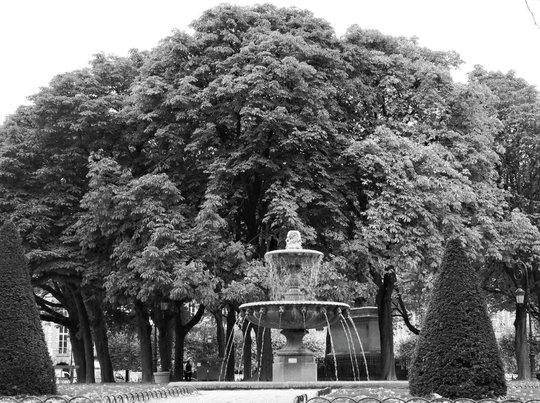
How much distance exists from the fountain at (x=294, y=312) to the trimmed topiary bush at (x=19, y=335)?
609 centimetres

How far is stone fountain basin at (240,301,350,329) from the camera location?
828 inches

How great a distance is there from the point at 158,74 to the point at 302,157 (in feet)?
22.0

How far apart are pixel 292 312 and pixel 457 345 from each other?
7.27 meters

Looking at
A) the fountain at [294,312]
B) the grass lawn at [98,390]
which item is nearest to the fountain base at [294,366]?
the fountain at [294,312]

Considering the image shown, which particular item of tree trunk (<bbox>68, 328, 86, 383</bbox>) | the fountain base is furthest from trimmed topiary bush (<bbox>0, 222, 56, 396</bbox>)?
tree trunk (<bbox>68, 328, 86, 383</bbox>)

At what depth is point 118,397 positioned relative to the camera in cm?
1406

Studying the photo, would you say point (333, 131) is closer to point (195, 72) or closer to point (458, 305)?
point (195, 72)

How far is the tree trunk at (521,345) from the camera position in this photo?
3494 centimetres

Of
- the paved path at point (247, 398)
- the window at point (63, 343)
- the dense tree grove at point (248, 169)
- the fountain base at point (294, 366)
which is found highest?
the dense tree grove at point (248, 169)

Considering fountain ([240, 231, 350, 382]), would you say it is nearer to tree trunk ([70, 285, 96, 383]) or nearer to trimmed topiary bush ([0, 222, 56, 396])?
trimmed topiary bush ([0, 222, 56, 396])

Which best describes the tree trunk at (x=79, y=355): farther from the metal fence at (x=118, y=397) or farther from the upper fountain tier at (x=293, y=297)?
the metal fence at (x=118, y=397)

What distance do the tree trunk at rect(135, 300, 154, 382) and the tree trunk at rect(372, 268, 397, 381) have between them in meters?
Answer: 8.83

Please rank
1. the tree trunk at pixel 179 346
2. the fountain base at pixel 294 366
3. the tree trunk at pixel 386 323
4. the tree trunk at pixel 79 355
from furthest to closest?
the tree trunk at pixel 79 355, the tree trunk at pixel 179 346, the tree trunk at pixel 386 323, the fountain base at pixel 294 366

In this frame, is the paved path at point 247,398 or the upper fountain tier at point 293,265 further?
the upper fountain tier at point 293,265
